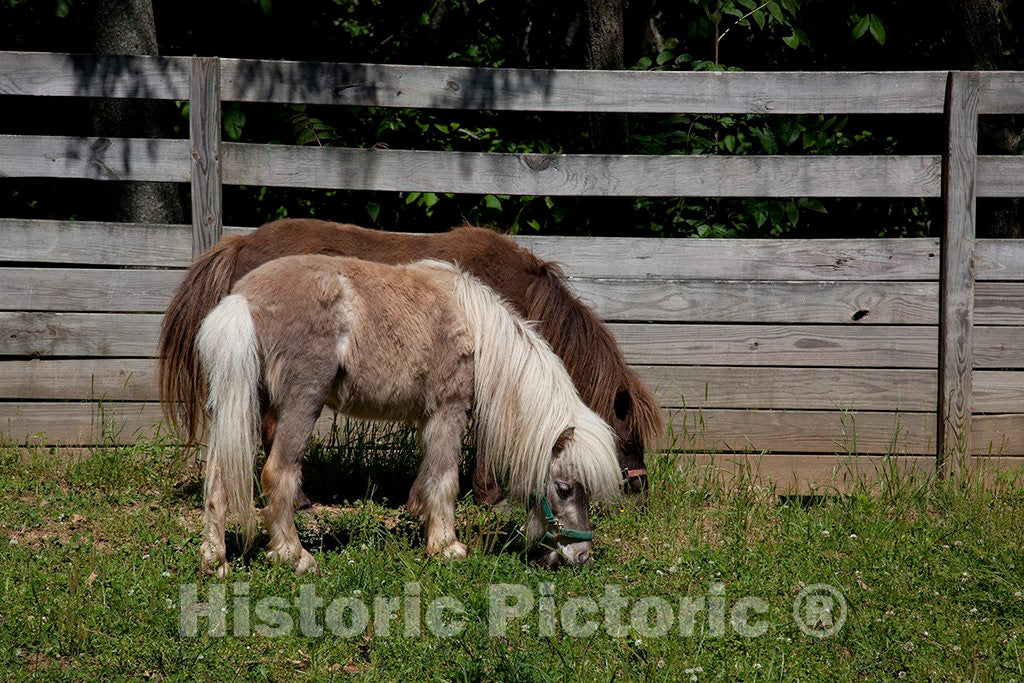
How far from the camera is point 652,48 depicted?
8.93m

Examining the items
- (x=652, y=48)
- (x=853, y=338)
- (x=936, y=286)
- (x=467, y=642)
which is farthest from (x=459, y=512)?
(x=652, y=48)

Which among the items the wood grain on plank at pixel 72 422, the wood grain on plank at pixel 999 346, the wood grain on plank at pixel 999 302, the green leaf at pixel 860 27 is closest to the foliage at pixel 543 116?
the green leaf at pixel 860 27

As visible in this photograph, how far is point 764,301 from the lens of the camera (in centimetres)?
584

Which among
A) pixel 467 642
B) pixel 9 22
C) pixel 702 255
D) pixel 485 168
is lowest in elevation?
pixel 467 642

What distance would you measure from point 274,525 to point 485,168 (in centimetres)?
251

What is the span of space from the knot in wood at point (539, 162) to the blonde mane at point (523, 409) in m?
1.18

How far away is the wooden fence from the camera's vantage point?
577 cm

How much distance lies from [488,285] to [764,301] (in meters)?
1.68

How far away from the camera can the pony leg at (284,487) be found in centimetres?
436

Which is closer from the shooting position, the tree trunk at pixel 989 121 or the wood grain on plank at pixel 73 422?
the wood grain on plank at pixel 73 422

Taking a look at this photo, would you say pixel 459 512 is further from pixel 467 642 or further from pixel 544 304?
pixel 467 642

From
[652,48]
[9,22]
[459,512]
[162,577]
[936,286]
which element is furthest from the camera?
[652,48]

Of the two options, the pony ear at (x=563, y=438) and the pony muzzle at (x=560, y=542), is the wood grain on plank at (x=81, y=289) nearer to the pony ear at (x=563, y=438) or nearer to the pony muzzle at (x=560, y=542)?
the pony ear at (x=563, y=438)

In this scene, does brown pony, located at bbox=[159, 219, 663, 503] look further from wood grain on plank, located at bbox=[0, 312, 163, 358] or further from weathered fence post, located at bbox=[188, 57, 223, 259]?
wood grain on plank, located at bbox=[0, 312, 163, 358]
